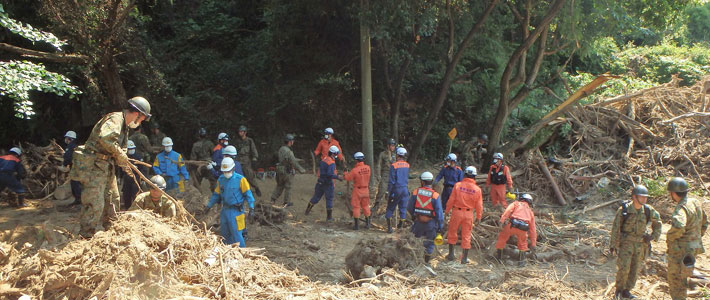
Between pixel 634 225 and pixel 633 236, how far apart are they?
155 millimetres

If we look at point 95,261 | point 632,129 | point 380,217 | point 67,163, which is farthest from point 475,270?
point 67,163

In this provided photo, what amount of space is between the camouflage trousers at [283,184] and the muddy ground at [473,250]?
36 cm

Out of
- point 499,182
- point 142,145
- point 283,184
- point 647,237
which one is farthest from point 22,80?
point 499,182

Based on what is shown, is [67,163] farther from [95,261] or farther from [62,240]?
[95,261]

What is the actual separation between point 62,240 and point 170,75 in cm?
1210

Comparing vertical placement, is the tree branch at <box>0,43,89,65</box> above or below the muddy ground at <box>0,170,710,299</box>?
above

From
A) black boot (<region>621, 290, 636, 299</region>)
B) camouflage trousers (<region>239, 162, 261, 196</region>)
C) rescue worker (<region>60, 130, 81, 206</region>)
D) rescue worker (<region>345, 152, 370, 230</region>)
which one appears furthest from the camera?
camouflage trousers (<region>239, 162, 261, 196</region>)

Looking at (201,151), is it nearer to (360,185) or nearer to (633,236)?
(360,185)

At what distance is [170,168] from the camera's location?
34.9 feet

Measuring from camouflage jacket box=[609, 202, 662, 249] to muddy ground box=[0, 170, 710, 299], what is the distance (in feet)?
3.08

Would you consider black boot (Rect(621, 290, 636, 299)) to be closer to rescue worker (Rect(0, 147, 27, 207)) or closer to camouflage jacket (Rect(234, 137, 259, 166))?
camouflage jacket (Rect(234, 137, 259, 166))

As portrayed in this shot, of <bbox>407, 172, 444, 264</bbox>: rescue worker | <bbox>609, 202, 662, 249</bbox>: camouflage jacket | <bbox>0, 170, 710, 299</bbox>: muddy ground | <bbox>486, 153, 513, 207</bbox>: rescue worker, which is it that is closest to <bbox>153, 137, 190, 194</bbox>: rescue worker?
<bbox>0, 170, 710, 299</bbox>: muddy ground

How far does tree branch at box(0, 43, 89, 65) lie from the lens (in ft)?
33.1

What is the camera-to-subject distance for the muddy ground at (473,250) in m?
7.05
